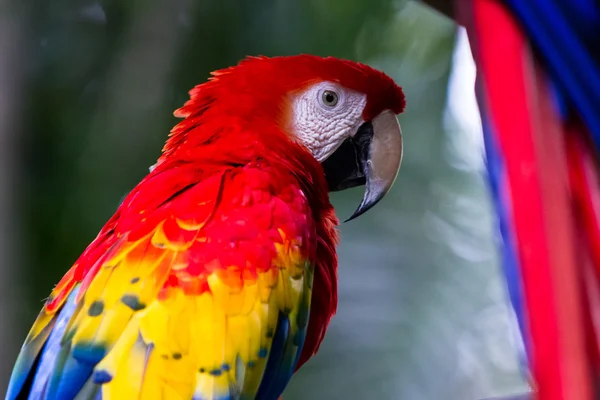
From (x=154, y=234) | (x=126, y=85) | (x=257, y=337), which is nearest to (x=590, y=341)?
(x=257, y=337)

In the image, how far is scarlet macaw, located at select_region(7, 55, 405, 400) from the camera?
Answer: 54 centimetres

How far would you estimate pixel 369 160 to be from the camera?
2.75ft

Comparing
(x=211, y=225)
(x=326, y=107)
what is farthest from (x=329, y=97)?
(x=211, y=225)

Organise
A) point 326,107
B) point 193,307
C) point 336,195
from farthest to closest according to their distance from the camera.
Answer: point 336,195, point 326,107, point 193,307

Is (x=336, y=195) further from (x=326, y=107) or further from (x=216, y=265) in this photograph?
(x=216, y=265)

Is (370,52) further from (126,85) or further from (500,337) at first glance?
(500,337)

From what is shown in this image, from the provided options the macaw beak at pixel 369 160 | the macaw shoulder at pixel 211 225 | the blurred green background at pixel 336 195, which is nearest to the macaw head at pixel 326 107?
the macaw beak at pixel 369 160

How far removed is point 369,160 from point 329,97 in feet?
0.37

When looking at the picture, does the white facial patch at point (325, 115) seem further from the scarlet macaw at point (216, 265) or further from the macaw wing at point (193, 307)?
the macaw wing at point (193, 307)

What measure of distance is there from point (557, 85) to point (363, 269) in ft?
2.94

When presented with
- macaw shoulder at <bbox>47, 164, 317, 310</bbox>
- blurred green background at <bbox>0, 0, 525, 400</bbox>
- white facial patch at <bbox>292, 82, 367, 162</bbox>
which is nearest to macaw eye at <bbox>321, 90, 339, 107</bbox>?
white facial patch at <bbox>292, 82, 367, 162</bbox>

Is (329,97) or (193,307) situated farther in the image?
(329,97)

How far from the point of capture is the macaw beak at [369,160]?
83 cm

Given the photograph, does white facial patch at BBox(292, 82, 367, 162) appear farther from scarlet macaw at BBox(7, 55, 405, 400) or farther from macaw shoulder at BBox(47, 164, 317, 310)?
macaw shoulder at BBox(47, 164, 317, 310)
